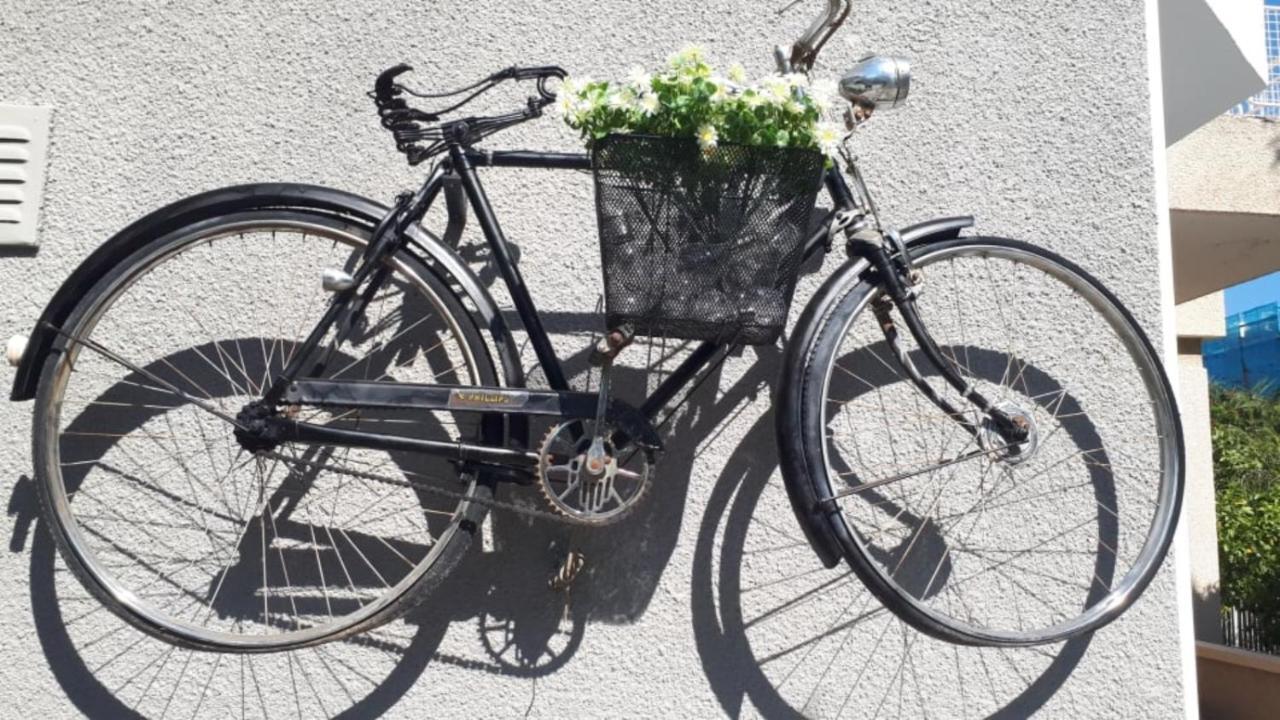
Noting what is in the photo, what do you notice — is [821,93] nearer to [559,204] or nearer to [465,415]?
→ [559,204]

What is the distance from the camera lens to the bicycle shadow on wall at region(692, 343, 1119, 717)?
2.51 meters

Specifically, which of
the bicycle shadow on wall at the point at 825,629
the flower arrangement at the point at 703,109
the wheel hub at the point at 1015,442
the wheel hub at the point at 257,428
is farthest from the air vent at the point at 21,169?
the wheel hub at the point at 1015,442

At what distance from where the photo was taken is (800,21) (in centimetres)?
276

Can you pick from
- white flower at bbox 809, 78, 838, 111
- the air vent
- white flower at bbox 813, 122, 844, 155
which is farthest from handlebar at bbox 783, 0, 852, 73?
the air vent

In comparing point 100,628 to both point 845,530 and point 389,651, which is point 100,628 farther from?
point 845,530

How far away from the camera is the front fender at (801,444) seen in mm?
2158

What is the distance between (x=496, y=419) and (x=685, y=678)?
0.76m

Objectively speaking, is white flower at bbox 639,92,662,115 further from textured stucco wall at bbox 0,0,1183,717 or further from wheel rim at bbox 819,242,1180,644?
wheel rim at bbox 819,242,1180,644

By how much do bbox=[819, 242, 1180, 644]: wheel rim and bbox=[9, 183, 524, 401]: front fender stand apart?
0.87 metres

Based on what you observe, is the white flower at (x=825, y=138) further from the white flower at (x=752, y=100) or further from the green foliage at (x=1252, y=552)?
the green foliage at (x=1252, y=552)

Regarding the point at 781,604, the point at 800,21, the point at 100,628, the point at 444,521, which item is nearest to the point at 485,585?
the point at 444,521

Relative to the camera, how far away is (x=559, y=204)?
2.64 metres

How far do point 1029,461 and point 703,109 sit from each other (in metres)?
1.14

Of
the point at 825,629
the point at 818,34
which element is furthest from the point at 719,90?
the point at 825,629
